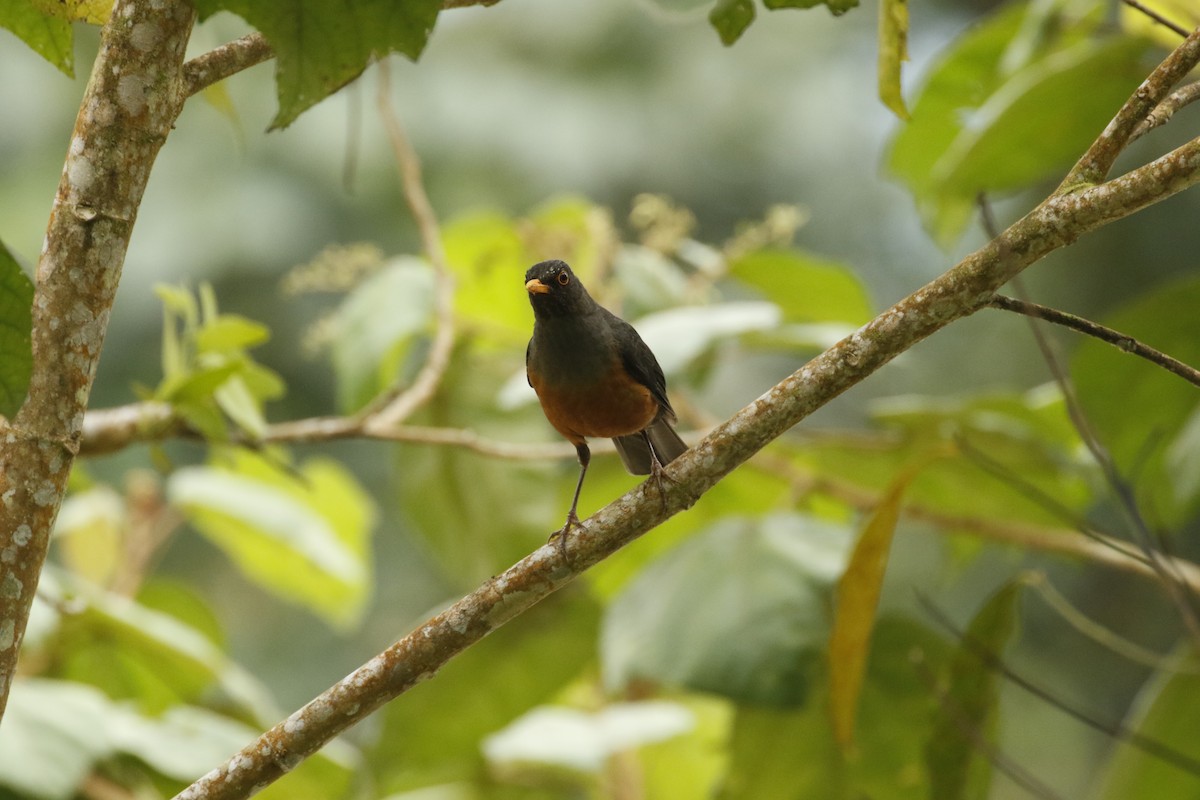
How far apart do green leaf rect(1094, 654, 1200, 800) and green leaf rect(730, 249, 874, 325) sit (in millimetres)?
1342

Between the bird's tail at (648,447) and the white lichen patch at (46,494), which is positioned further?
the bird's tail at (648,447)

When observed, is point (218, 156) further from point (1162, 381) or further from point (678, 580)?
point (1162, 381)

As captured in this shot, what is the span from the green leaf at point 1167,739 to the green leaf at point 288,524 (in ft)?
8.02

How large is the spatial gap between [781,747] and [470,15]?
660 centimetres

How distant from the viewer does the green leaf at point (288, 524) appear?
12.4ft

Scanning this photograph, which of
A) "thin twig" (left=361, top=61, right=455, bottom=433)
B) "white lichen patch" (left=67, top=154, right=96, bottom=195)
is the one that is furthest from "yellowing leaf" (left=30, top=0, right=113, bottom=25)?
"thin twig" (left=361, top=61, right=455, bottom=433)

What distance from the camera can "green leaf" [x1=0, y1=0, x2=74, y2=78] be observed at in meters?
1.60

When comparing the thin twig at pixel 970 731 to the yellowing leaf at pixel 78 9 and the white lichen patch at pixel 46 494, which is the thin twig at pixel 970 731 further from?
the yellowing leaf at pixel 78 9

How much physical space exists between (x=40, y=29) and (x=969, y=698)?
7.39ft

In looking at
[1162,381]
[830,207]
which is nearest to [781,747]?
[1162,381]

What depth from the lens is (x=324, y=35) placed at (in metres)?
1.34

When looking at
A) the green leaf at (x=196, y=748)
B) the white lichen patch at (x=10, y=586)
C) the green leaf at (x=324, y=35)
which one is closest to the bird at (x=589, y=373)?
the green leaf at (x=196, y=748)

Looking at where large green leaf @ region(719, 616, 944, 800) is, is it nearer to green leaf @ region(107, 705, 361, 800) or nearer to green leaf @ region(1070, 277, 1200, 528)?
green leaf @ region(1070, 277, 1200, 528)

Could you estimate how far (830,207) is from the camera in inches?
341
